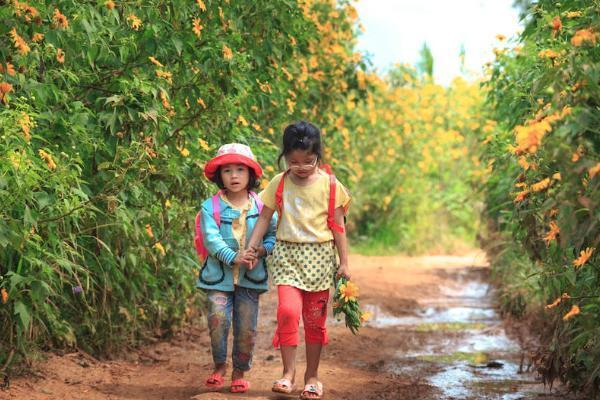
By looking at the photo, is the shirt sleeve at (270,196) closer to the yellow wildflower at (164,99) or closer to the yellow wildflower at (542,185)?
the yellow wildflower at (164,99)

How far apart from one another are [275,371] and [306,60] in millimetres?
4233

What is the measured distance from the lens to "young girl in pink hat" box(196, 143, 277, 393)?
4.88 meters

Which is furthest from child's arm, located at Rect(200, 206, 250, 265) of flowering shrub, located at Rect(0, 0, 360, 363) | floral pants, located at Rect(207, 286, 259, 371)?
flowering shrub, located at Rect(0, 0, 360, 363)

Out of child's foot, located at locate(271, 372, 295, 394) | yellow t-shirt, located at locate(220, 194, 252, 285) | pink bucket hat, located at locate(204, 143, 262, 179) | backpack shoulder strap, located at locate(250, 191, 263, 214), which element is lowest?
child's foot, located at locate(271, 372, 295, 394)

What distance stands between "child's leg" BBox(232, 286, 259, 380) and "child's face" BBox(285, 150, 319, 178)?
2.32 ft

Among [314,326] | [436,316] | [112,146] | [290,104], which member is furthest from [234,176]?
[436,316]

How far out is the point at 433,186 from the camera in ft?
52.9

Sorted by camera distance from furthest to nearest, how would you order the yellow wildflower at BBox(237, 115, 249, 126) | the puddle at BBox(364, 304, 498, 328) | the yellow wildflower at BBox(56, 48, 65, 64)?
the puddle at BBox(364, 304, 498, 328) → the yellow wildflower at BBox(237, 115, 249, 126) → the yellow wildflower at BBox(56, 48, 65, 64)

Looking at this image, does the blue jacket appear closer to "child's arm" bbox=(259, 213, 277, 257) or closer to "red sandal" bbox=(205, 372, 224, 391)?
"child's arm" bbox=(259, 213, 277, 257)

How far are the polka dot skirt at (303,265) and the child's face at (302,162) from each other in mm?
380

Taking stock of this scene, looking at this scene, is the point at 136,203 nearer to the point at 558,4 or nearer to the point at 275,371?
the point at 275,371

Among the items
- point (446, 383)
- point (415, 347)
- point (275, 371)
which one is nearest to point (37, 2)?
point (275, 371)

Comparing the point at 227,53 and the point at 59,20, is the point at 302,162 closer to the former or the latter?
the point at 227,53

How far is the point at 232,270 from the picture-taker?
4.91 meters
